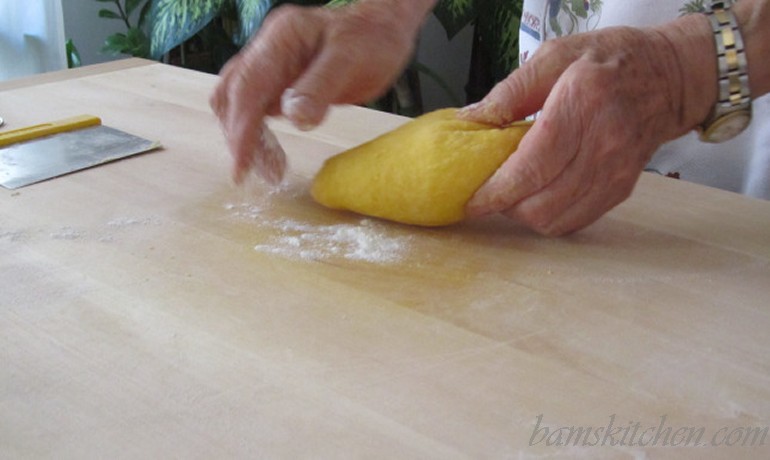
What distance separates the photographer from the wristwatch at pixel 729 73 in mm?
704

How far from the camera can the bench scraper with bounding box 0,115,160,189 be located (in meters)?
0.82

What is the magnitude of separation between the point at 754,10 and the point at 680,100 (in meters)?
0.10

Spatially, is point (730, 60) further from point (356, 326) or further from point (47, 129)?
point (47, 129)

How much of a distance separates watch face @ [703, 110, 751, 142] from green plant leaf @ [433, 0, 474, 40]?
1120mm

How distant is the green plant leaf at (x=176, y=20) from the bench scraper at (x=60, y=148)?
800mm

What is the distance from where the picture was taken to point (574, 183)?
685mm

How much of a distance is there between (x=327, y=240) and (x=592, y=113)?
0.83ft

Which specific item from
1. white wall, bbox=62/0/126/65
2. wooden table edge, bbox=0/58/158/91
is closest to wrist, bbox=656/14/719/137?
wooden table edge, bbox=0/58/158/91

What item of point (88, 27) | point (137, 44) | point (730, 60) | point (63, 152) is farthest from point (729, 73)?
point (88, 27)

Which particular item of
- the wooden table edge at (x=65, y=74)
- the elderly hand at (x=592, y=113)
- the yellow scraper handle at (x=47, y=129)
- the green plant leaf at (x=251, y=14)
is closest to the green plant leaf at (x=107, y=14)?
the green plant leaf at (x=251, y=14)

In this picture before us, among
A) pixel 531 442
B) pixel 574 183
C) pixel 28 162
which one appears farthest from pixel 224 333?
pixel 28 162

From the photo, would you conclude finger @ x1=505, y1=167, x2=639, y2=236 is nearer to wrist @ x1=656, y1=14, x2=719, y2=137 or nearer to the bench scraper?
wrist @ x1=656, y1=14, x2=719, y2=137

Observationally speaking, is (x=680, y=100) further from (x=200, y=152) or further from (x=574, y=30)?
(x=200, y=152)

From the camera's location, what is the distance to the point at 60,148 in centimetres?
89
